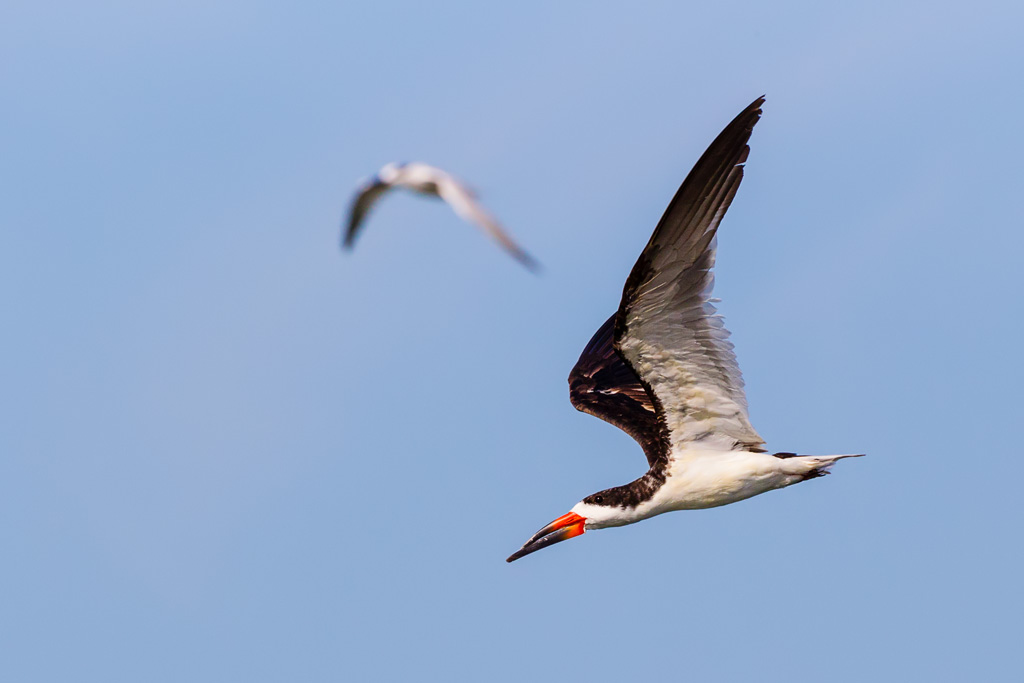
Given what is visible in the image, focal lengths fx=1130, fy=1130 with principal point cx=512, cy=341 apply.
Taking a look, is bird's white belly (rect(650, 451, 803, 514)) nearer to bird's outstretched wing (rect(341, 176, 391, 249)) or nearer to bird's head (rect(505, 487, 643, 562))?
bird's head (rect(505, 487, 643, 562))

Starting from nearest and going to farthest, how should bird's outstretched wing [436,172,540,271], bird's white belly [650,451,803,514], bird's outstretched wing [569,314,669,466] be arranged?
bird's outstretched wing [436,172,540,271]
bird's white belly [650,451,803,514]
bird's outstretched wing [569,314,669,466]

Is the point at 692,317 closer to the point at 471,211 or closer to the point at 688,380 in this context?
the point at 688,380

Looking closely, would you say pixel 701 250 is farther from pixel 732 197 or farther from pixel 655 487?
pixel 655 487

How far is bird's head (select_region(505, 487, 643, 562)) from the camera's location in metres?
12.5

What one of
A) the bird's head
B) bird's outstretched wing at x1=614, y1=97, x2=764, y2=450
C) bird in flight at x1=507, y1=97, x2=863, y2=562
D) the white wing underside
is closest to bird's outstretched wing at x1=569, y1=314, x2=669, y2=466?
bird in flight at x1=507, y1=97, x2=863, y2=562

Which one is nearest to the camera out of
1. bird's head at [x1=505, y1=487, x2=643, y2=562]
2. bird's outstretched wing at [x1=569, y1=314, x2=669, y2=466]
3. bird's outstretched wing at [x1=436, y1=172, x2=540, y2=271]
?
bird's outstretched wing at [x1=436, y1=172, x2=540, y2=271]

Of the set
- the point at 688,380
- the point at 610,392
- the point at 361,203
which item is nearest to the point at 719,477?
the point at 688,380

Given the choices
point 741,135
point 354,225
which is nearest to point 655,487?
point 741,135

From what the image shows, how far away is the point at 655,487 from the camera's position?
12.3 meters

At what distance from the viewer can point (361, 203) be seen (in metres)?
7.46

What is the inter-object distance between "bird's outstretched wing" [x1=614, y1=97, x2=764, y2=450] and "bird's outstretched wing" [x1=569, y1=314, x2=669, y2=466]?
1.34 meters

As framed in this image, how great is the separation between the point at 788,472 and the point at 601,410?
332 centimetres

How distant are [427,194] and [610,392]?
8.63 metres

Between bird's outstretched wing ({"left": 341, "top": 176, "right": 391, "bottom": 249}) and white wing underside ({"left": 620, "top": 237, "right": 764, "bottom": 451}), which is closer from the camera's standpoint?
bird's outstretched wing ({"left": 341, "top": 176, "right": 391, "bottom": 249})
